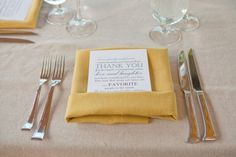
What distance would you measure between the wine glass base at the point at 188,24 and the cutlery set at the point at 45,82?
30cm

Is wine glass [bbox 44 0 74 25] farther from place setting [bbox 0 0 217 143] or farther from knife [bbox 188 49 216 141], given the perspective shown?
knife [bbox 188 49 216 141]

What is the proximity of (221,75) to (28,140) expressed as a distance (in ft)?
1.29

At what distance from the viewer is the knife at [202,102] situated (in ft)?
1.68

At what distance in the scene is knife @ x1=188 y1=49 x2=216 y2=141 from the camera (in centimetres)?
51

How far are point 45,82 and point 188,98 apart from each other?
0.94ft

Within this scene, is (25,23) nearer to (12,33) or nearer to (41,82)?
(12,33)

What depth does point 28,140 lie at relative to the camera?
20.6 inches

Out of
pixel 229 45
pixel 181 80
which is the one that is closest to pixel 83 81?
pixel 181 80

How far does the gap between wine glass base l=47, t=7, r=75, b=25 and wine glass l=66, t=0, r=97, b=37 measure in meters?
0.02

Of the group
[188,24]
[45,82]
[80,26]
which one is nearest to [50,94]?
[45,82]

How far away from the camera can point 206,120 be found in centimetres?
53

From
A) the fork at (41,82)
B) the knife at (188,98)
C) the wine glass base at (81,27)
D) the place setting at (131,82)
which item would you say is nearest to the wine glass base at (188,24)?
the place setting at (131,82)

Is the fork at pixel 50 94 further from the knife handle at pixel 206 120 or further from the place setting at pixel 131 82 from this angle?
the knife handle at pixel 206 120

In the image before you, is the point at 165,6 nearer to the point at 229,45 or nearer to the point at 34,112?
the point at 229,45
